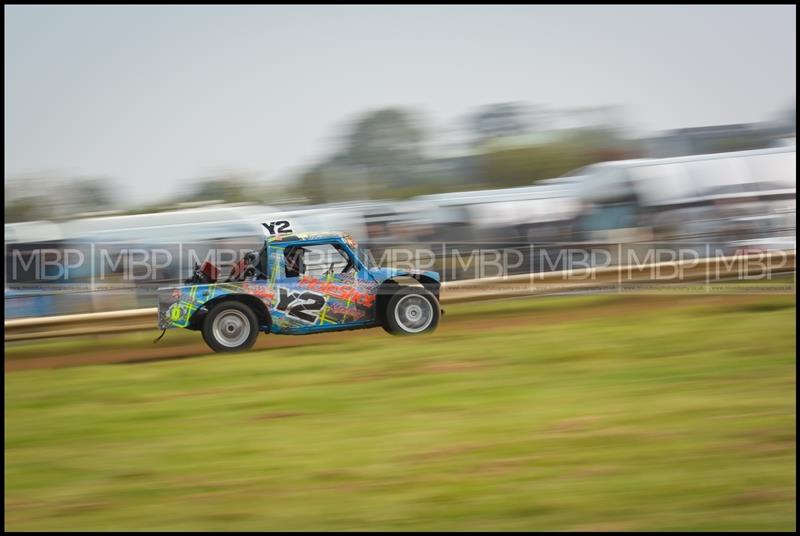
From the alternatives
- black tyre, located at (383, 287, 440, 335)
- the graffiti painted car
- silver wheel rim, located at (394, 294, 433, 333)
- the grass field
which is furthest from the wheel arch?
silver wheel rim, located at (394, 294, 433, 333)

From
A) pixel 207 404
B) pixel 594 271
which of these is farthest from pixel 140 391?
pixel 594 271

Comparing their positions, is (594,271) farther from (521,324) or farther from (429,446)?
(429,446)

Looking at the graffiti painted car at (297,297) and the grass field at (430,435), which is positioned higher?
the graffiti painted car at (297,297)

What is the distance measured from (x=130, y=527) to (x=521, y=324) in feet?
24.4

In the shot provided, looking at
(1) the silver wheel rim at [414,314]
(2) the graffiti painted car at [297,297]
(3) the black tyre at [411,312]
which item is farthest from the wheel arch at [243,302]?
(1) the silver wheel rim at [414,314]

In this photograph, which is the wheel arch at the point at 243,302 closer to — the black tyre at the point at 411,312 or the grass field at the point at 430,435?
the grass field at the point at 430,435

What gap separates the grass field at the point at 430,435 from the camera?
5.61 meters

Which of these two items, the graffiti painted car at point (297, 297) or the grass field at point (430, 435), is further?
the graffiti painted car at point (297, 297)

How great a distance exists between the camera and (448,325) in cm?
1213

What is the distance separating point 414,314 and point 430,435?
3989 mm

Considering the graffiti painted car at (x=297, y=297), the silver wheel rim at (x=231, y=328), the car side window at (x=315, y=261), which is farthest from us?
the car side window at (x=315, y=261)

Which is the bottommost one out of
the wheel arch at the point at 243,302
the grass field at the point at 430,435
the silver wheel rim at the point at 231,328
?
the grass field at the point at 430,435

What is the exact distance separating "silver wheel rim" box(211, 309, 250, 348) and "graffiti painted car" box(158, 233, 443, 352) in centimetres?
1

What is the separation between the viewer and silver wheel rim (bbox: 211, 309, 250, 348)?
10.8 metres
